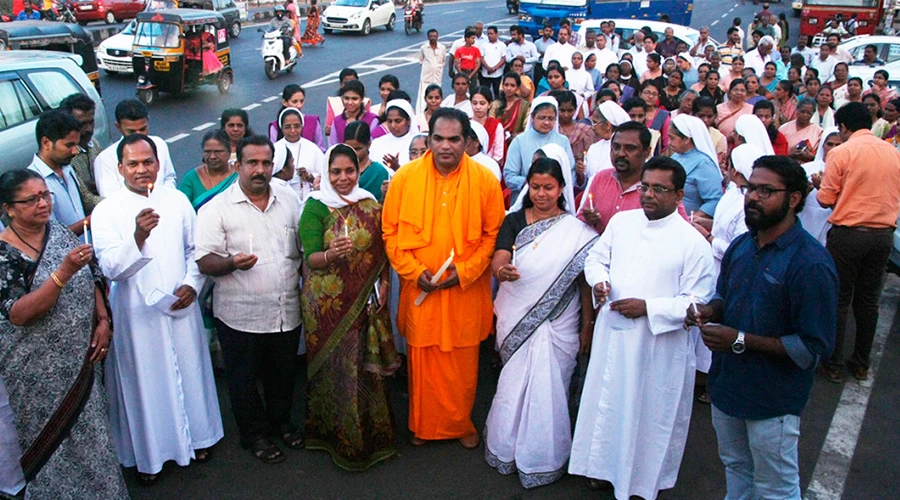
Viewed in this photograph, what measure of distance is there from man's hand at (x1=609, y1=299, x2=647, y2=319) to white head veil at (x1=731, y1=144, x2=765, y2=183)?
139 cm

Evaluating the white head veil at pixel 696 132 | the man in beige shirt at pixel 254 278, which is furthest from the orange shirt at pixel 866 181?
the man in beige shirt at pixel 254 278

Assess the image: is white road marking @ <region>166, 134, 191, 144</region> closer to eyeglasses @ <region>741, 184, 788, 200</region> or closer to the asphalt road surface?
the asphalt road surface

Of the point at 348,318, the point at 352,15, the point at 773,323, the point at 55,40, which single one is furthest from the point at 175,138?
the point at 352,15

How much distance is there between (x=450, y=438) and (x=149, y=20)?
13.4 meters

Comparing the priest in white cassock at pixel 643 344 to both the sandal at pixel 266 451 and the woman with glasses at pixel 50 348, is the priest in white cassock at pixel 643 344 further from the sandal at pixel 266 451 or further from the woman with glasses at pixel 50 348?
the woman with glasses at pixel 50 348

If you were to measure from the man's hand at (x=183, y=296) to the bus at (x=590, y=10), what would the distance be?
1666 cm

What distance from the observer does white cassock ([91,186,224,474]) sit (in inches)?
140

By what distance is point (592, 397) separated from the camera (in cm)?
365

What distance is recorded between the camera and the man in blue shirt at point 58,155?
3990 millimetres

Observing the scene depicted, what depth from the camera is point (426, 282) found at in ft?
12.2

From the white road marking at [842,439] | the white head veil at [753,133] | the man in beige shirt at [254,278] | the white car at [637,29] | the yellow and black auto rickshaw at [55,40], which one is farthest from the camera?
the white car at [637,29]

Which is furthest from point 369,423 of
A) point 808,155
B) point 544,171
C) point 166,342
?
point 808,155

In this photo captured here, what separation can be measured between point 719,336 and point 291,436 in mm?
2507

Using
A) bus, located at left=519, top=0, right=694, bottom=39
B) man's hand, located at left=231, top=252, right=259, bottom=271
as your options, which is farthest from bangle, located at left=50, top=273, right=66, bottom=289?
bus, located at left=519, top=0, right=694, bottom=39
